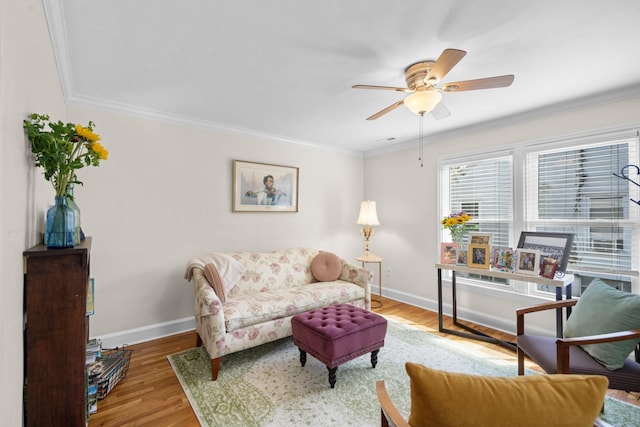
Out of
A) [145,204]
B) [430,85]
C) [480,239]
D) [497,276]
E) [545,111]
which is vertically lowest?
[497,276]

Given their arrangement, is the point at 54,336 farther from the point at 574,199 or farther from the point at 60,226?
the point at 574,199

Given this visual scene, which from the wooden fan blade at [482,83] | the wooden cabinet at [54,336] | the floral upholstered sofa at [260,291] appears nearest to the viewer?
the wooden cabinet at [54,336]

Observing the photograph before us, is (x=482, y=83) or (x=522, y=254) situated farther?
(x=522, y=254)

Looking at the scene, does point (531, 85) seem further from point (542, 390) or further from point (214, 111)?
point (214, 111)

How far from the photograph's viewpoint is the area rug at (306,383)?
189cm

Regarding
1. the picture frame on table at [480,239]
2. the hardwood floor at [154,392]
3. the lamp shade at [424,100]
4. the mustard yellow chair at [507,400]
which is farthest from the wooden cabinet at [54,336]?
the picture frame on table at [480,239]

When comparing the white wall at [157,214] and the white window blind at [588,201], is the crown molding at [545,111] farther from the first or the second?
the white wall at [157,214]

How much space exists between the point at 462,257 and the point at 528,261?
23.9 inches

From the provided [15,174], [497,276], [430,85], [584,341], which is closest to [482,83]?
[430,85]

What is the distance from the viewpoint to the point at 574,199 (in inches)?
113

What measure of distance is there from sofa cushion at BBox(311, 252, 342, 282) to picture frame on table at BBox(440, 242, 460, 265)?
1.25m

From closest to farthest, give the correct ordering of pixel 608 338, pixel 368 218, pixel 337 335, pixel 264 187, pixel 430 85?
pixel 608 338 → pixel 430 85 → pixel 337 335 → pixel 264 187 → pixel 368 218

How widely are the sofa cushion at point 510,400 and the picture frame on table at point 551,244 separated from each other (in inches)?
96.6

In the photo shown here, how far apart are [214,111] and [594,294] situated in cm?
358
